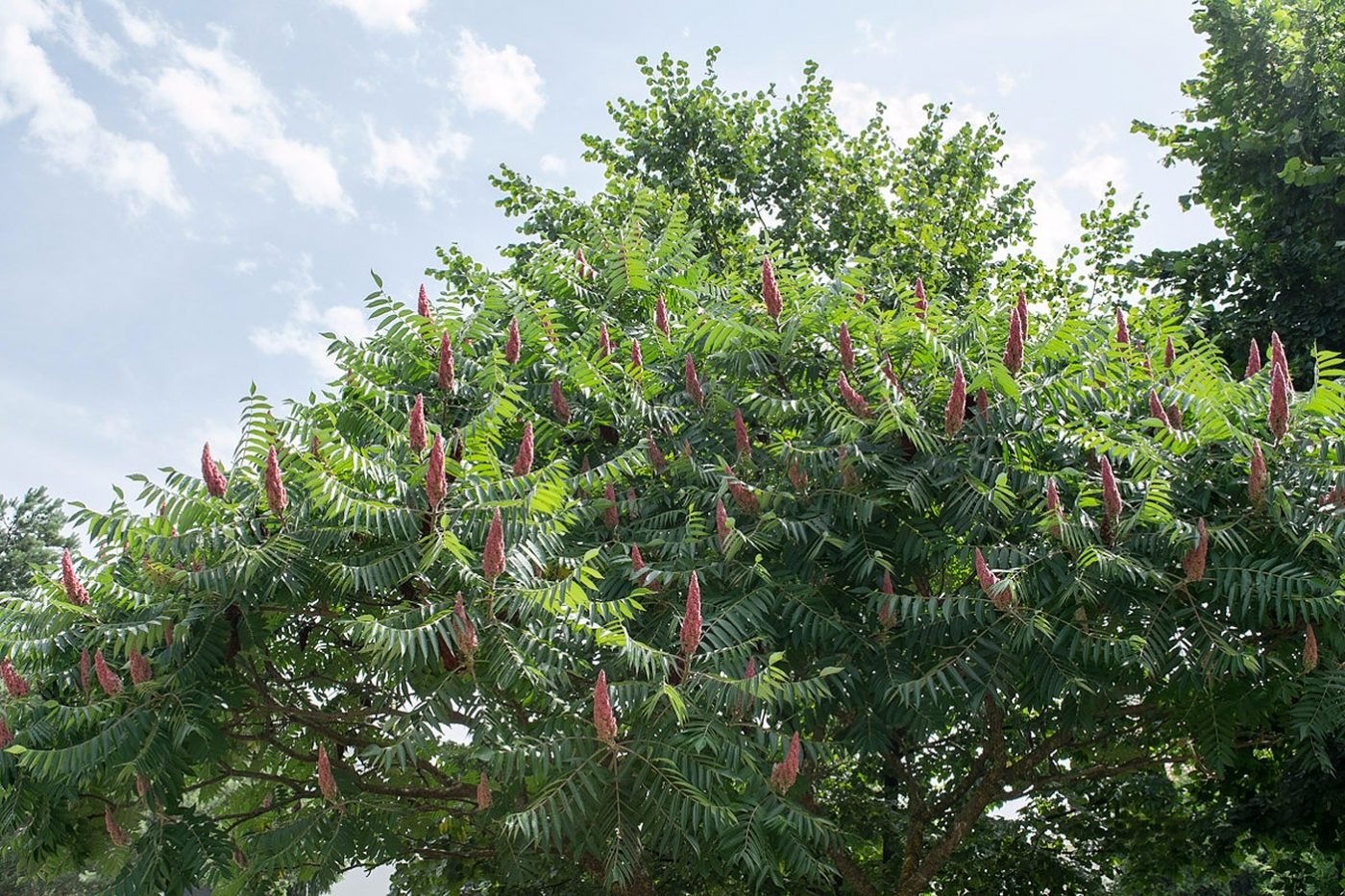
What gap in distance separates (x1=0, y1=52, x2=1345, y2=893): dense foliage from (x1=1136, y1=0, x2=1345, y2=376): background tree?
624 cm

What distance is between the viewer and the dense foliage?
6152 mm

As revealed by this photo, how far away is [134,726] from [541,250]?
196 inches

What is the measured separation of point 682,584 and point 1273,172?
411 inches

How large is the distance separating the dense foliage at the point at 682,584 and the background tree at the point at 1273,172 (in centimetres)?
624

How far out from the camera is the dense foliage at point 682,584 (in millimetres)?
6152

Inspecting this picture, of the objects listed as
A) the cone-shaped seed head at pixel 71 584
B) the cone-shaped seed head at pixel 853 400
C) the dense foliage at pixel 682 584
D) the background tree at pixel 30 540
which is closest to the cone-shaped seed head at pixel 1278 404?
the dense foliage at pixel 682 584

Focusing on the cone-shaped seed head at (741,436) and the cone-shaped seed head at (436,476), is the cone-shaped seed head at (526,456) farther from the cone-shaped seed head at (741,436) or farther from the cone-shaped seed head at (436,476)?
the cone-shaped seed head at (741,436)

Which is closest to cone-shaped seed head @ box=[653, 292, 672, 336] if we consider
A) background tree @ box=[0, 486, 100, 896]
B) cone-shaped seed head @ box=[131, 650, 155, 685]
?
cone-shaped seed head @ box=[131, 650, 155, 685]

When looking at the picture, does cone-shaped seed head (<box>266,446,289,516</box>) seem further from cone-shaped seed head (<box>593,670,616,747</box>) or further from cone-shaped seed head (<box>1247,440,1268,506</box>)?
cone-shaped seed head (<box>1247,440,1268,506</box>)

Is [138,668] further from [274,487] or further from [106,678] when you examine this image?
[274,487]

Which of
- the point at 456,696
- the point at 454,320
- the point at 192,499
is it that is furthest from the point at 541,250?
the point at 456,696

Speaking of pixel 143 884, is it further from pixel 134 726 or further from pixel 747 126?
pixel 747 126

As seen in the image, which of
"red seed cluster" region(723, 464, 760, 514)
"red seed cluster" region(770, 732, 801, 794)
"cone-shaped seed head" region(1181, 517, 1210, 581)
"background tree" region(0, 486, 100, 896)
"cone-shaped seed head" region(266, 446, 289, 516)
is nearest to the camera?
"red seed cluster" region(770, 732, 801, 794)

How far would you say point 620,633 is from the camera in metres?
5.92
